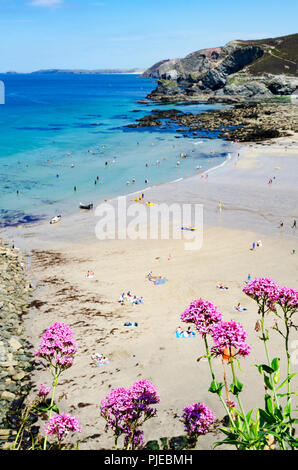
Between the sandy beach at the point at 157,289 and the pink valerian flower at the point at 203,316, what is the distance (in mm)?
7361

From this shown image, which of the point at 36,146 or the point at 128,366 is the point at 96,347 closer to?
the point at 128,366

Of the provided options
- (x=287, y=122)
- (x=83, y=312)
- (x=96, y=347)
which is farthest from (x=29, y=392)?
(x=287, y=122)

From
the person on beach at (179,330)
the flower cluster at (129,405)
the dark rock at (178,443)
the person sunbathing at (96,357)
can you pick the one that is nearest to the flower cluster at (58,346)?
the flower cluster at (129,405)

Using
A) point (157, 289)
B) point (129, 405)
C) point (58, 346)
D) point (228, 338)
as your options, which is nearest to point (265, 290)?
point (228, 338)

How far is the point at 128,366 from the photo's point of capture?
14195 mm

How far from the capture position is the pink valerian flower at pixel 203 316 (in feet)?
14.5

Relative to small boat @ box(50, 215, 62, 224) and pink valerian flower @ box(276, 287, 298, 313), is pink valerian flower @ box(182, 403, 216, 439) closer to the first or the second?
pink valerian flower @ box(276, 287, 298, 313)

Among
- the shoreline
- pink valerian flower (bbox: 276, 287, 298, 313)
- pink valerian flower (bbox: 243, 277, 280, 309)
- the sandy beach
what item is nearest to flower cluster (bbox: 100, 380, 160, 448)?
pink valerian flower (bbox: 243, 277, 280, 309)

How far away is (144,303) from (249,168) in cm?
3398

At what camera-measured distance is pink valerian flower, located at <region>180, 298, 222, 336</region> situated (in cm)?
443

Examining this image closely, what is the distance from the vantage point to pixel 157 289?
67.9 feet

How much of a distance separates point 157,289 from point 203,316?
16396 mm

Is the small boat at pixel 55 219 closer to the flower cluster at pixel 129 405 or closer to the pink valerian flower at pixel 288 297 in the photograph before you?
the flower cluster at pixel 129 405
